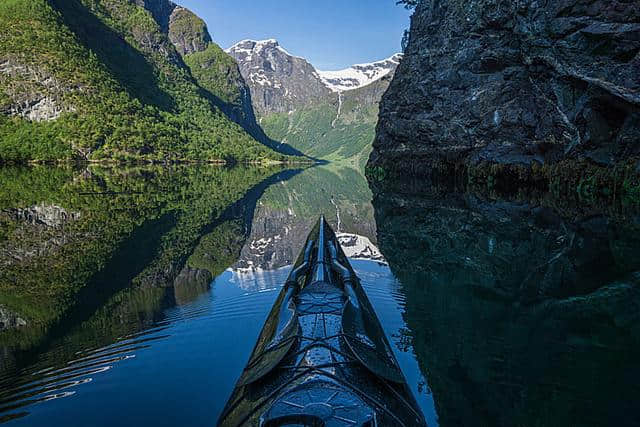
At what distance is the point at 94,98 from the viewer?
336 ft

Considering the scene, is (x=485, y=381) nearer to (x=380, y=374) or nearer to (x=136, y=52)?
(x=380, y=374)

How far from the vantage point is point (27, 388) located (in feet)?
15.4

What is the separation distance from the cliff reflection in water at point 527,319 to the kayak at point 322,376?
130 cm

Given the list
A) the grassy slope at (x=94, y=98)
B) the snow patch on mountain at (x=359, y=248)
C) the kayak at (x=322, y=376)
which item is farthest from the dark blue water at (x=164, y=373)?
the grassy slope at (x=94, y=98)

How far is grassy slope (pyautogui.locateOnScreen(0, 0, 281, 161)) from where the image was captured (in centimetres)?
8981

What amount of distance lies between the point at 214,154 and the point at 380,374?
121 m

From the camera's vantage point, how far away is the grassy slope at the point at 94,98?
295 ft

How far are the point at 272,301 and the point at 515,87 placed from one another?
93.1ft

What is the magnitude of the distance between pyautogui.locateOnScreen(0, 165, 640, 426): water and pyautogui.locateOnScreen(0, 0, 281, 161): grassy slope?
255 feet

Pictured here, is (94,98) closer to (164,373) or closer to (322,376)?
(164,373)

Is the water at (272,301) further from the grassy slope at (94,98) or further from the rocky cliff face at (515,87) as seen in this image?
the grassy slope at (94,98)

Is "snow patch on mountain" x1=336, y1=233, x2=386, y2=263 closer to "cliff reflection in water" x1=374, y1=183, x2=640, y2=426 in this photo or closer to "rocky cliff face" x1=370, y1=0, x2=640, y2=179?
"cliff reflection in water" x1=374, y1=183, x2=640, y2=426

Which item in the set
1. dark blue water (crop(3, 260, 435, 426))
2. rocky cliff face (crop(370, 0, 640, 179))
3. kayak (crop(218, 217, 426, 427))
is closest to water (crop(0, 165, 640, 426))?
dark blue water (crop(3, 260, 435, 426))

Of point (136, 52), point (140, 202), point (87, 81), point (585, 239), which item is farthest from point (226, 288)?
point (136, 52)
